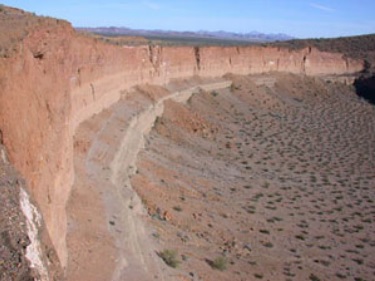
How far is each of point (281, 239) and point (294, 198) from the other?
19.3ft

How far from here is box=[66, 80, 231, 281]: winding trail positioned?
11.2 m

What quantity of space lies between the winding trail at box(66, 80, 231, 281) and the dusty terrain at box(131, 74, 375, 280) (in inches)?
32.4

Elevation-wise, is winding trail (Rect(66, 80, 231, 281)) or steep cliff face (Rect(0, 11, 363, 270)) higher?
steep cliff face (Rect(0, 11, 363, 270))

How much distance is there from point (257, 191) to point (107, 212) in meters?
12.1

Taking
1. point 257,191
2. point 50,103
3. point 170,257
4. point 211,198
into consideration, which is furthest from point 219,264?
point 257,191

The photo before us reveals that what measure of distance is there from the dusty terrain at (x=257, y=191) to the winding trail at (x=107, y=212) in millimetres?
823

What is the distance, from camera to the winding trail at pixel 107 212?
11.2 metres

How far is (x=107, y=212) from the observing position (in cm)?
1410

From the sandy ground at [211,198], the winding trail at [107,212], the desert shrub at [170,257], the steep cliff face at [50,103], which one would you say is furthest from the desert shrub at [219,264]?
the steep cliff face at [50,103]

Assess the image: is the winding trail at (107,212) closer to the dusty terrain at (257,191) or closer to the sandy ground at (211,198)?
the sandy ground at (211,198)

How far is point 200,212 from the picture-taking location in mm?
19531

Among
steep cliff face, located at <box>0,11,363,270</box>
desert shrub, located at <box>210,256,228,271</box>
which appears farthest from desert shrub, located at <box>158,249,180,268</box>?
steep cliff face, located at <box>0,11,363,270</box>

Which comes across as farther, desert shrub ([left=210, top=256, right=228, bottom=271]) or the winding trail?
desert shrub ([left=210, top=256, right=228, bottom=271])

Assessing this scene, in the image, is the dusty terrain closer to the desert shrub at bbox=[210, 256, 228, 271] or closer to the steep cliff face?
the desert shrub at bbox=[210, 256, 228, 271]
